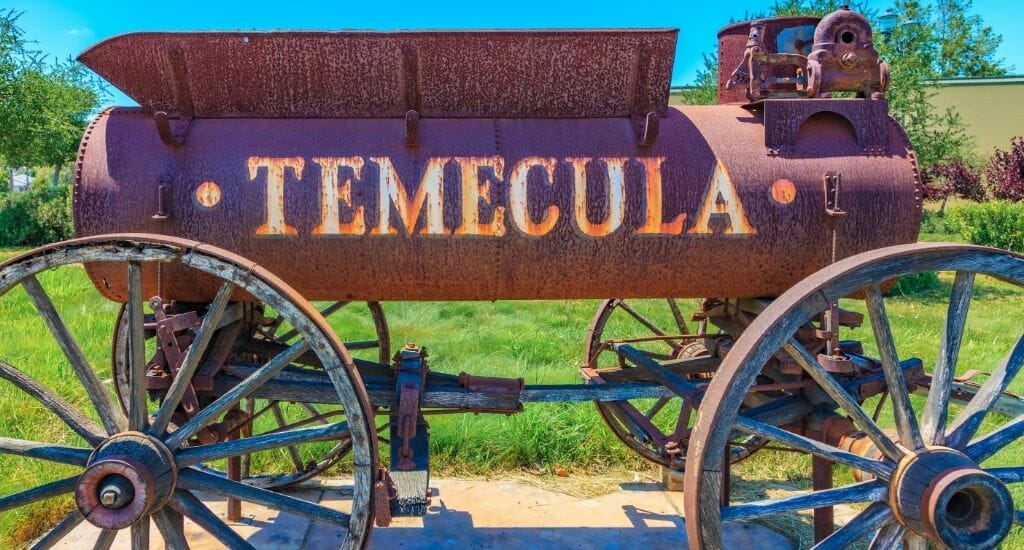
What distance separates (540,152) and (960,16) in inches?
1612

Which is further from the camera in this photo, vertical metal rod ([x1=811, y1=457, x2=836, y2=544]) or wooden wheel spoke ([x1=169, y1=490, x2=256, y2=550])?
vertical metal rod ([x1=811, y1=457, x2=836, y2=544])

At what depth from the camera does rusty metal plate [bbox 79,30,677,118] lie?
3.17m

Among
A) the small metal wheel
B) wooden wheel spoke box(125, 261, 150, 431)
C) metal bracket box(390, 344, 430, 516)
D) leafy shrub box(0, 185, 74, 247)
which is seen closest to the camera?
wooden wheel spoke box(125, 261, 150, 431)

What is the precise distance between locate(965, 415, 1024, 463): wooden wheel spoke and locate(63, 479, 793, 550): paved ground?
4.84 feet

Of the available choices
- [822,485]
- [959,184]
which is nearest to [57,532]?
[822,485]

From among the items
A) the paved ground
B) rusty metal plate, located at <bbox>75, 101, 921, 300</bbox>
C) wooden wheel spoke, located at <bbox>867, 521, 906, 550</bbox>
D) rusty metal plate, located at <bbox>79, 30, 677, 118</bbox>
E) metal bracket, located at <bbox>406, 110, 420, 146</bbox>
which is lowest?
the paved ground

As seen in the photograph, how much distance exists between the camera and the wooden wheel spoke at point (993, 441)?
2.79m

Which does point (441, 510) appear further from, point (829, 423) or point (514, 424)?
point (829, 423)

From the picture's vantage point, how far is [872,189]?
3.29 meters

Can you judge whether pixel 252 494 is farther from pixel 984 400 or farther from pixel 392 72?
pixel 984 400

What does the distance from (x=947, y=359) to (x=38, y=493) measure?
354 cm

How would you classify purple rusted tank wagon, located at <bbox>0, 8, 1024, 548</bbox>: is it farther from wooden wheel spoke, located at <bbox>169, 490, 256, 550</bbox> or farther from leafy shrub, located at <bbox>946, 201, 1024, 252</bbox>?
leafy shrub, located at <bbox>946, 201, 1024, 252</bbox>

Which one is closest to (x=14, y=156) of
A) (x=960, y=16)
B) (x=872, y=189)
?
(x=872, y=189)

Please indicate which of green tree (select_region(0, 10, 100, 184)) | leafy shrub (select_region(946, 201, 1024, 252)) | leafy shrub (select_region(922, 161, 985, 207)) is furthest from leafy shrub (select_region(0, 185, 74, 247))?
leafy shrub (select_region(922, 161, 985, 207))
